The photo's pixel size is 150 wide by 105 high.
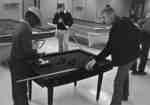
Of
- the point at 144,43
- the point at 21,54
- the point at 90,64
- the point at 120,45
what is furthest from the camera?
the point at 144,43

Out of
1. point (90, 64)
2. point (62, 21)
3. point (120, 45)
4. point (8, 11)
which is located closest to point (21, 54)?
point (90, 64)

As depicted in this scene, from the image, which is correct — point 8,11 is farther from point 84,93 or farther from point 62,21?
point 84,93

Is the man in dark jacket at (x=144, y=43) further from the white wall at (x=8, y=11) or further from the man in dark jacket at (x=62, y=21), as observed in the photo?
the white wall at (x=8, y=11)

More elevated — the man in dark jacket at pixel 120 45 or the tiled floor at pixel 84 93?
the man in dark jacket at pixel 120 45

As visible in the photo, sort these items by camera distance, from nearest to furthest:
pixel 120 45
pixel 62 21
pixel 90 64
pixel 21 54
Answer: pixel 21 54 → pixel 120 45 → pixel 90 64 → pixel 62 21

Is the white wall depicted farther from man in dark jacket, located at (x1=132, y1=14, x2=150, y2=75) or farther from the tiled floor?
man in dark jacket, located at (x1=132, y1=14, x2=150, y2=75)

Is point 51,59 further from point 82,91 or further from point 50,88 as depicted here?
point 82,91

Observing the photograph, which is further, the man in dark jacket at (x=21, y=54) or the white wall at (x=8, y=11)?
the white wall at (x=8, y=11)

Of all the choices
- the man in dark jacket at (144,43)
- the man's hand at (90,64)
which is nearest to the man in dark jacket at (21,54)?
the man's hand at (90,64)

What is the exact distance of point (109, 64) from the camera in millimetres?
3430

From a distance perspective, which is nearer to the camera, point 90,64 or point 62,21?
point 90,64

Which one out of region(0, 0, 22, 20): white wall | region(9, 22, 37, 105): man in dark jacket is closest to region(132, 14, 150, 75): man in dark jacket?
region(9, 22, 37, 105): man in dark jacket

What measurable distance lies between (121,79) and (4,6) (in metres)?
5.50

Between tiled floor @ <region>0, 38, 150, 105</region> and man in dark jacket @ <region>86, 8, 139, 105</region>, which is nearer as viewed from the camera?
man in dark jacket @ <region>86, 8, 139, 105</region>
